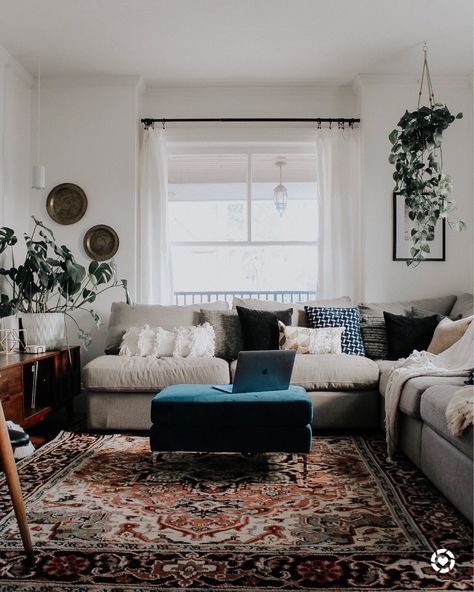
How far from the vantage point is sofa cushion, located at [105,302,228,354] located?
5125 millimetres

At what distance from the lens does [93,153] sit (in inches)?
226

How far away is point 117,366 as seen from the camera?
4.46 m

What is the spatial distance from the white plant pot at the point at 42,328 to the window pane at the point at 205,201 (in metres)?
1.67

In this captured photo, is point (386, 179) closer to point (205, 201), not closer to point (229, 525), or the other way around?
point (205, 201)

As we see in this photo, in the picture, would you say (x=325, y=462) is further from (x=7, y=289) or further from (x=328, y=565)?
(x=7, y=289)

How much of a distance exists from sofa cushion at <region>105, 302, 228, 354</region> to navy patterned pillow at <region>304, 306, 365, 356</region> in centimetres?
94

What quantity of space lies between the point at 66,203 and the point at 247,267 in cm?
178

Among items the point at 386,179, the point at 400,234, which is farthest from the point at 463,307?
the point at 386,179

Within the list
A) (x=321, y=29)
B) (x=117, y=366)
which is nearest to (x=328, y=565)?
(x=117, y=366)

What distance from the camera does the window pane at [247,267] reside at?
242 inches

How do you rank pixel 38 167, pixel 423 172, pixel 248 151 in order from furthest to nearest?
pixel 248 151, pixel 423 172, pixel 38 167

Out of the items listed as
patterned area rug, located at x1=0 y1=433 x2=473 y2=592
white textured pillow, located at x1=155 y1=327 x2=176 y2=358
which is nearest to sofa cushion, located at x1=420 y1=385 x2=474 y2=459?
patterned area rug, located at x1=0 y1=433 x2=473 y2=592

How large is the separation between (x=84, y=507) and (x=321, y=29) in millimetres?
3707

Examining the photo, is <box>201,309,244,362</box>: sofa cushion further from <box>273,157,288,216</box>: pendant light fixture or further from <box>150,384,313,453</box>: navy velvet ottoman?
<box>150,384,313,453</box>: navy velvet ottoman
